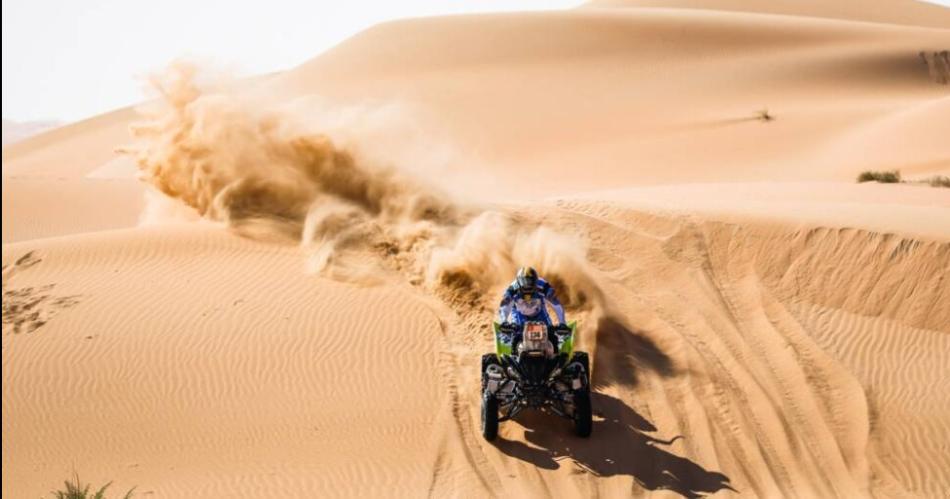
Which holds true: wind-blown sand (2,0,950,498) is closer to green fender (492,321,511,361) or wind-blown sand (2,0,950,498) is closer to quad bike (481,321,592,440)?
quad bike (481,321,592,440)

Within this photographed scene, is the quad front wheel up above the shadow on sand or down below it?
above

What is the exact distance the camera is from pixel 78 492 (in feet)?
29.3

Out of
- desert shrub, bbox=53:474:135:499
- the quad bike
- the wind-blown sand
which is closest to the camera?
desert shrub, bbox=53:474:135:499

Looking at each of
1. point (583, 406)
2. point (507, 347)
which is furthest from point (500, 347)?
point (583, 406)

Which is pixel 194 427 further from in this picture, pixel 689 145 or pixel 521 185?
pixel 689 145

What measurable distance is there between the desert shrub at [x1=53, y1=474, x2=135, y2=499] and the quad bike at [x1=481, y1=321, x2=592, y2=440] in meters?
3.61

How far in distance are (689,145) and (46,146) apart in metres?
52.4

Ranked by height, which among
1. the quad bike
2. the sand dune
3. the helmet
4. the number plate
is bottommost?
the quad bike

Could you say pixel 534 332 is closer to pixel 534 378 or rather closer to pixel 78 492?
pixel 534 378

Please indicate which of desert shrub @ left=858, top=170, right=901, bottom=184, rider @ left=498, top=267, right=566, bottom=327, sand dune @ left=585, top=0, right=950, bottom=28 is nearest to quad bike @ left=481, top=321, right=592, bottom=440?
rider @ left=498, top=267, right=566, bottom=327

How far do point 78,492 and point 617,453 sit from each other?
5.22 metres

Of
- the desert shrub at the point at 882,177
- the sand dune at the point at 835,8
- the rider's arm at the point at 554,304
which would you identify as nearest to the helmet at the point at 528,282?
the rider's arm at the point at 554,304

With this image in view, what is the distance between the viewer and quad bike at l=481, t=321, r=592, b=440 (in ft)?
32.9

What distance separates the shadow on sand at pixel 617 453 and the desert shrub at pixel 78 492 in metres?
3.88
